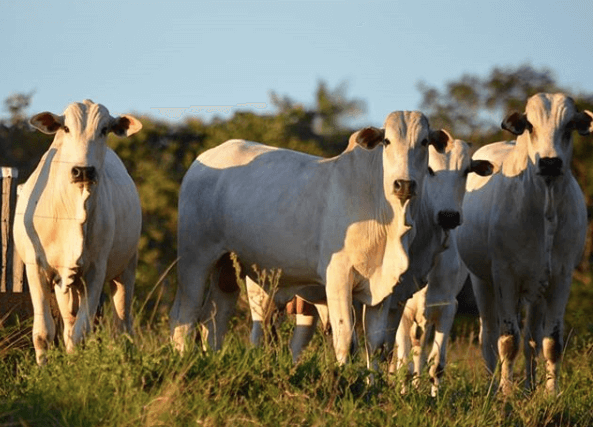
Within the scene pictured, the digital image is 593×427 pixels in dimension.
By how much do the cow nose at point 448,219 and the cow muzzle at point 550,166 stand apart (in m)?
0.75

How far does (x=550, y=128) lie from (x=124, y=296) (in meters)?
3.72

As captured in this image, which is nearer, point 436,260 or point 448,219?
point 448,219

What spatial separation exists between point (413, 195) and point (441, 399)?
1668mm

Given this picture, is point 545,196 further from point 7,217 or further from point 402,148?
point 7,217

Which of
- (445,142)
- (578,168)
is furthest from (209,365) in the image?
(578,168)

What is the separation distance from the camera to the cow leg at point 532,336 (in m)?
10.6

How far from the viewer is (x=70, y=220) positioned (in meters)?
9.29

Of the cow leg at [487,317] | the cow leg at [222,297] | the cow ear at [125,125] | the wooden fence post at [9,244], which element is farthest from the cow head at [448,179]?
the wooden fence post at [9,244]

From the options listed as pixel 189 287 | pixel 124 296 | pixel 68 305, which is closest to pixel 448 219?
pixel 189 287

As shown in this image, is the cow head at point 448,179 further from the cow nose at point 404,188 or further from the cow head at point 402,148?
the cow nose at point 404,188

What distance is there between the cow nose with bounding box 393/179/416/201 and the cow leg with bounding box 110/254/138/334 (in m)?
2.59

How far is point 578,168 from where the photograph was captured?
Answer: 1839 cm

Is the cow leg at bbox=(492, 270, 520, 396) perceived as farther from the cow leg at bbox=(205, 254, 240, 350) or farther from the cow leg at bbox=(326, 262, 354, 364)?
the cow leg at bbox=(205, 254, 240, 350)

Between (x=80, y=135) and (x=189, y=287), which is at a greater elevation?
(x=80, y=135)
